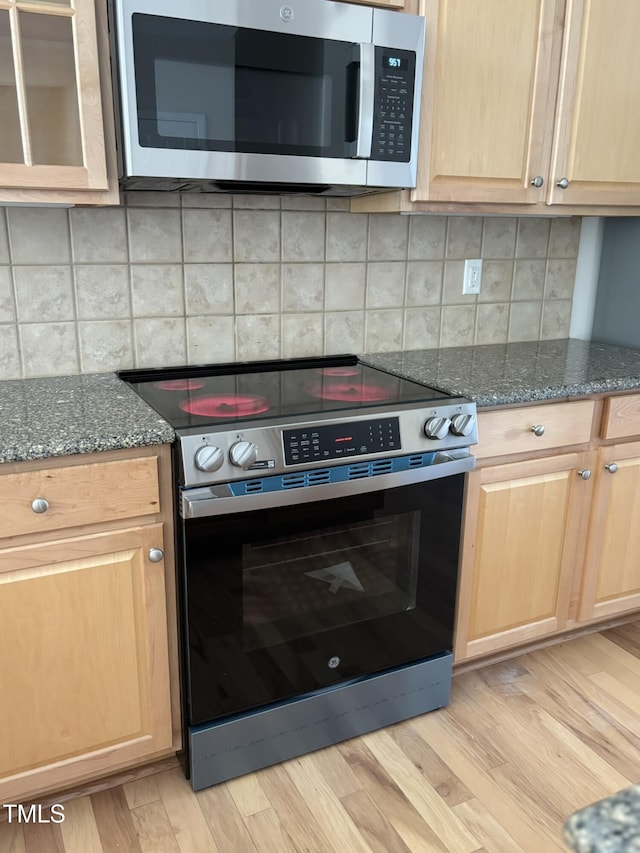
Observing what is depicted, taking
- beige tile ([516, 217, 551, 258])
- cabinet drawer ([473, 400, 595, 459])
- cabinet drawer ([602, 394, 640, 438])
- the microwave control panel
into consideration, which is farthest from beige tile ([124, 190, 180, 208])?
cabinet drawer ([602, 394, 640, 438])

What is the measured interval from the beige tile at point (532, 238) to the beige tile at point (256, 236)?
2.99 ft

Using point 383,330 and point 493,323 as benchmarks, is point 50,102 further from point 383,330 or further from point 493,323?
point 493,323

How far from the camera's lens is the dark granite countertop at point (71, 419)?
4.39ft

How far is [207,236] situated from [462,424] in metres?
0.90

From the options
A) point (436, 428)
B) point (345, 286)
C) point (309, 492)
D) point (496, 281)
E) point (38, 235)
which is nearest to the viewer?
point (309, 492)

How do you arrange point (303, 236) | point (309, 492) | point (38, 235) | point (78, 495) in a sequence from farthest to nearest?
point (303, 236), point (38, 235), point (309, 492), point (78, 495)

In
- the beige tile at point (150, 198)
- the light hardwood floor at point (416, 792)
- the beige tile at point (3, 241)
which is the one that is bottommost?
the light hardwood floor at point (416, 792)

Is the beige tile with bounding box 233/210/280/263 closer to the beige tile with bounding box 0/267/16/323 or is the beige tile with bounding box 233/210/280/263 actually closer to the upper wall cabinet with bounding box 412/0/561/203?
the upper wall cabinet with bounding box 412/0/561/203

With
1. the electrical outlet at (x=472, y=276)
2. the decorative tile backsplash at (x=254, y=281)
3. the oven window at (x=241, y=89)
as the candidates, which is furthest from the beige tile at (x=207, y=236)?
the electrical outlet at (x=472, y=276)

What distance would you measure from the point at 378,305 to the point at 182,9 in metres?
1.06

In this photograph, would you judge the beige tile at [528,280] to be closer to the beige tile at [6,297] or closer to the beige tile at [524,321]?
the beige tile at [524,321]

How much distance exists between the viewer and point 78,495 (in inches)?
54.7

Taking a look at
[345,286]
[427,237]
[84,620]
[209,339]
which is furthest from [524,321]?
[84,620]

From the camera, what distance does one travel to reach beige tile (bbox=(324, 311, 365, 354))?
2.22 meters
